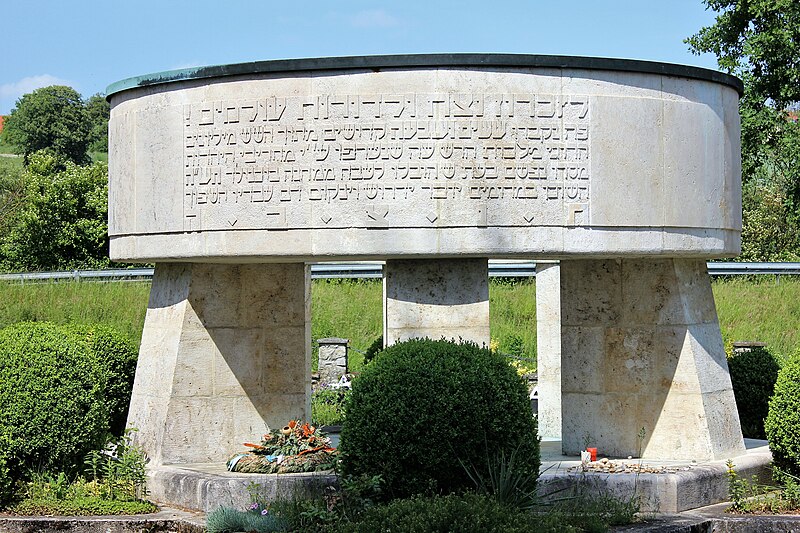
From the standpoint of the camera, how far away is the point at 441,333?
10.2m

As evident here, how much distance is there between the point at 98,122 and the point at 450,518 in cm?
6684

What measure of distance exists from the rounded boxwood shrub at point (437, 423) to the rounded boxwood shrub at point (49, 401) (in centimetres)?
294

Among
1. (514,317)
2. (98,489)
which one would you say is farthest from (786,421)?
(514,317)

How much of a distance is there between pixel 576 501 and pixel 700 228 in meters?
2.96

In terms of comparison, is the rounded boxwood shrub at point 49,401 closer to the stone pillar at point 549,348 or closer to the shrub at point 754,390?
the stone pillar at point 549,348

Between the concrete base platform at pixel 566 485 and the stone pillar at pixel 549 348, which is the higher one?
the stone pillar at pixel 549 348

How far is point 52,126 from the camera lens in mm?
60938

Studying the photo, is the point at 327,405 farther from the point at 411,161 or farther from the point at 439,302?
the point at 411,161

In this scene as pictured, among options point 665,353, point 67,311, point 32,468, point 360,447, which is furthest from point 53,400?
point 67,311

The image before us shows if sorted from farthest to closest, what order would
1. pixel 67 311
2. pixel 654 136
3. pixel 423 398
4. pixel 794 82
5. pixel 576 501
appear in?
pixel 67 311
pixel 794 82
pixel 654 136
pixel 576 501
pixel 423 398

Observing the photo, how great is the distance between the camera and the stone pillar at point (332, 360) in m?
21.5

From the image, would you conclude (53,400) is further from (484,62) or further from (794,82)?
(794,82)

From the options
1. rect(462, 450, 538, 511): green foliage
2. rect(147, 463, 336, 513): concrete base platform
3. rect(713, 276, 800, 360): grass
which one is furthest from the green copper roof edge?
rect(713, 276, 800, 360): grass

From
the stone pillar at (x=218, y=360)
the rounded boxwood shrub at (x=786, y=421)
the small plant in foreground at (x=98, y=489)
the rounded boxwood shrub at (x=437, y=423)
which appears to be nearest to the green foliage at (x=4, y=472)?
the small plant in foreground at (x=98, y=489)
